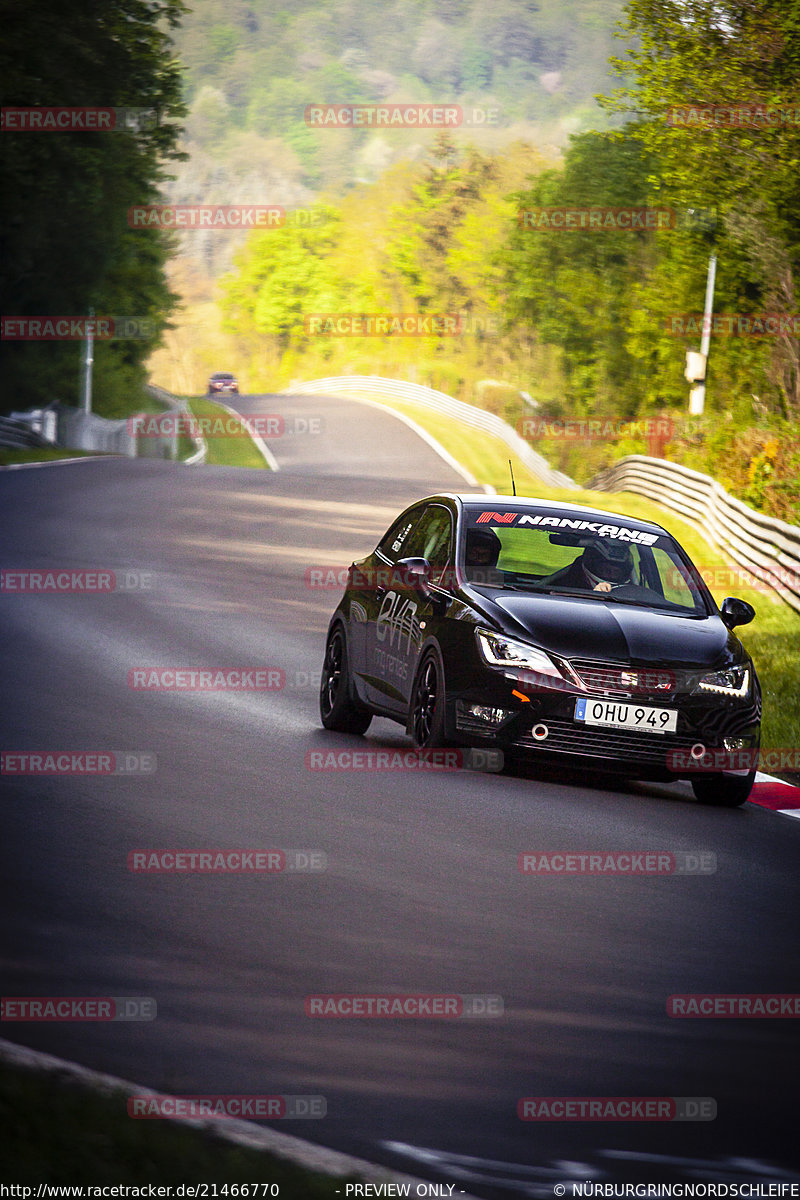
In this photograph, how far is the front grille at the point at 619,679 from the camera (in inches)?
Answer: 383

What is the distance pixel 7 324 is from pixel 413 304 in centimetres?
7900

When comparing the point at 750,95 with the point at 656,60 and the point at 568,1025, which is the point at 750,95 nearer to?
the point at 656,60

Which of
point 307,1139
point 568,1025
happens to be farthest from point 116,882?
point 307,1139

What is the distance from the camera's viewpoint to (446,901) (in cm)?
716

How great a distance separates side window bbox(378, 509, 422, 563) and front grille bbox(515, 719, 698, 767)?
235 centimetres
